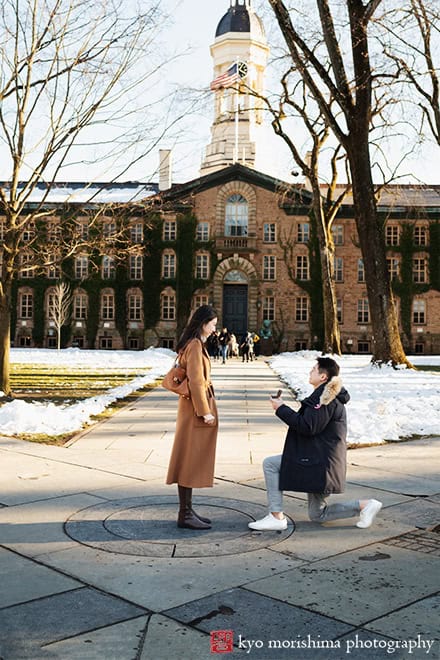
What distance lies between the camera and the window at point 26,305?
51.9 m

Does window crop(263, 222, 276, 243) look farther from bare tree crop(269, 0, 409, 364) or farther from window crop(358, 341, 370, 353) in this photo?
bare tree crop(269, 0, 409, 364)

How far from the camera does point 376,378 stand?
20.5m

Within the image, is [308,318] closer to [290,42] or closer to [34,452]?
[290,42]

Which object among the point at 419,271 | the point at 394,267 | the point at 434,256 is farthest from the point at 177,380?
the point at 434,256

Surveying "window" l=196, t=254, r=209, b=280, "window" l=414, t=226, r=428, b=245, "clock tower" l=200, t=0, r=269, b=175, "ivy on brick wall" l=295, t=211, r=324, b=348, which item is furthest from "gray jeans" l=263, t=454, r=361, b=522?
"clock tower" l=200, t=0, r=269, b=175

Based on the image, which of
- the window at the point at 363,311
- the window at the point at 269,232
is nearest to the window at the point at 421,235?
the window at the point at 363,311

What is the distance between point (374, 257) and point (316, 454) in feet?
58.1

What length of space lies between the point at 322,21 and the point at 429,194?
114 ft

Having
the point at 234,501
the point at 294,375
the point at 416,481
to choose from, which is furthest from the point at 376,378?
the point at 234,501

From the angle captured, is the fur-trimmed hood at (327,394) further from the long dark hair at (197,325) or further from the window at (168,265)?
the window at (168,265)

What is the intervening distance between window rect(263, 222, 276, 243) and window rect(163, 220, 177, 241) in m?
6.15

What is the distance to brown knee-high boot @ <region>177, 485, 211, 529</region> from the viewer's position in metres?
5.76

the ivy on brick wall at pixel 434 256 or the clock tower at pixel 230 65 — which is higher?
the clock tower at pixel 230 65

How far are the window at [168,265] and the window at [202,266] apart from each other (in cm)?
168
